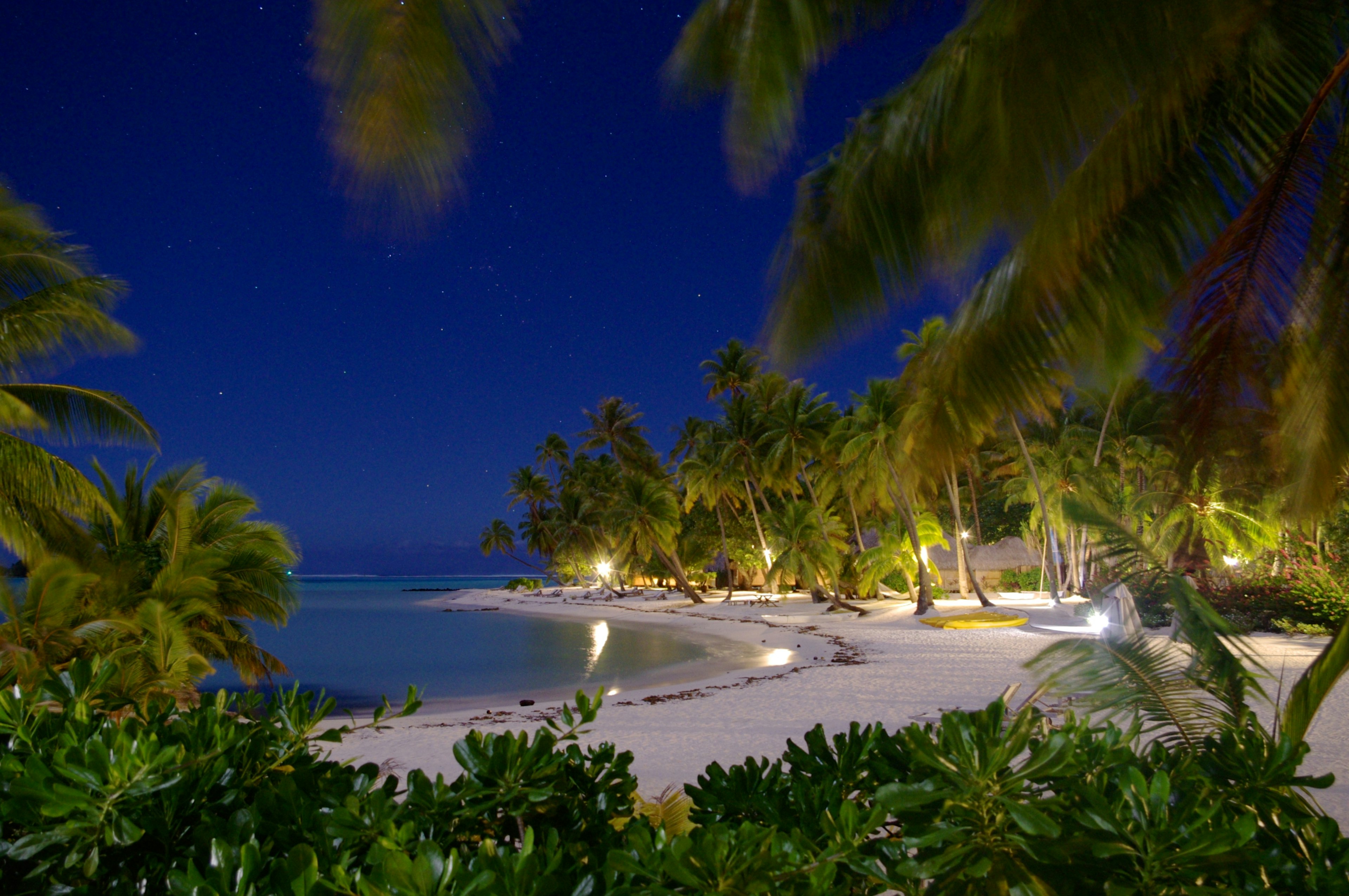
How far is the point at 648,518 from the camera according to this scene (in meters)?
31.9

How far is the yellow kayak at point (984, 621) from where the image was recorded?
1655 centimetres

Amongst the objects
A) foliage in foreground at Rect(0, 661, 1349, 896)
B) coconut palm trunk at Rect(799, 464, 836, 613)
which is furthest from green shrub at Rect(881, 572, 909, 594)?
foliage in foreground at Rect(0, 661, 1349, 896)

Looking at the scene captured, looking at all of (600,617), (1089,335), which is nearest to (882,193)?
(1089,335)

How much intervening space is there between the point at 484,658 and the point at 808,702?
44.3ft

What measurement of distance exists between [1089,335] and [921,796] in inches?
134

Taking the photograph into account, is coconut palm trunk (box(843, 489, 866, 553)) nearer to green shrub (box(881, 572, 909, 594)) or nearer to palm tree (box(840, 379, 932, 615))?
green shrub (box(881, 572, 909, 594))

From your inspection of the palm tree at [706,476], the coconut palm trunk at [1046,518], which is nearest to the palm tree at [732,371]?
the palm tree at [706,476]

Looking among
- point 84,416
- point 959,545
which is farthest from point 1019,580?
point 84,416

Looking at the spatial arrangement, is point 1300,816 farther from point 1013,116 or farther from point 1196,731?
point 1013,116

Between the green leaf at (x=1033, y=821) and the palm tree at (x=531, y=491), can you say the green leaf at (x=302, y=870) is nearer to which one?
the green leaf at (x=1033, y=821)

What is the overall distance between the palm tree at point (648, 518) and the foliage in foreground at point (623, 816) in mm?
30228

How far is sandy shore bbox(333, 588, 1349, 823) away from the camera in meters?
6.57

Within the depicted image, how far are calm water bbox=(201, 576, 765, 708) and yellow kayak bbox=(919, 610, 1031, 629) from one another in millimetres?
4578

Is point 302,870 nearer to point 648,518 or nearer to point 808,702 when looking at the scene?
point 808,702
